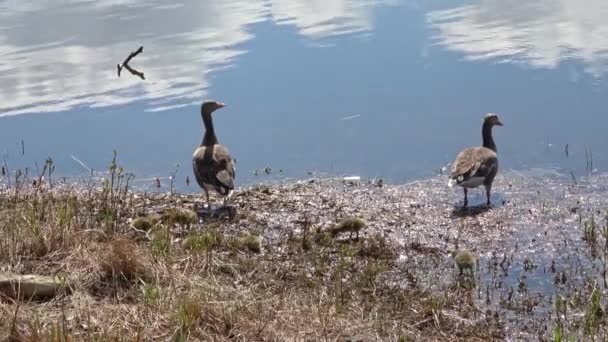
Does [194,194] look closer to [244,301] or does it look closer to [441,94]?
[441,94]

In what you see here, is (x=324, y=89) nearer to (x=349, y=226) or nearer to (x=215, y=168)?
(x=215, y=168)

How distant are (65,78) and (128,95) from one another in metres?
2.25

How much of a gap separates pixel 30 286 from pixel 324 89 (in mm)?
10503

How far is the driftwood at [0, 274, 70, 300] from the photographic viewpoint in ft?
23.5

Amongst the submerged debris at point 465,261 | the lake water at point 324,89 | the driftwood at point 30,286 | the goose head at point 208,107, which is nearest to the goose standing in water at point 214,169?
the goose head at point 208,107

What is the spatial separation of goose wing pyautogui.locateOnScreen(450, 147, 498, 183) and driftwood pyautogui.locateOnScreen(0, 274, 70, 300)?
21.1 ft

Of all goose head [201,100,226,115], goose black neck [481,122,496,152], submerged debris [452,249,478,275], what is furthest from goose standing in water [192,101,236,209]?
submerged debris [452,249,478,275]

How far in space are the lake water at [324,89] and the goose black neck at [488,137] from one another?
47 cm

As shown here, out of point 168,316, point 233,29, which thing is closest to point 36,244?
point 168,316

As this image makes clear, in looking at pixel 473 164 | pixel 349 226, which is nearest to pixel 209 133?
pixel 473 164

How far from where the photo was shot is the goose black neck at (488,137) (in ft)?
45.5

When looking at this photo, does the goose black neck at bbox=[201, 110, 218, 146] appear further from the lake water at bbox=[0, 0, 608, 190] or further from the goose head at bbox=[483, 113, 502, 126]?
the goose head at bbox=[483, 113, 502, 126]

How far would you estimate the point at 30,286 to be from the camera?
7316mm

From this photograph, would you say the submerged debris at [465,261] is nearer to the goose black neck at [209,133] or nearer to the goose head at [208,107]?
the goose black neck at [209,133]
